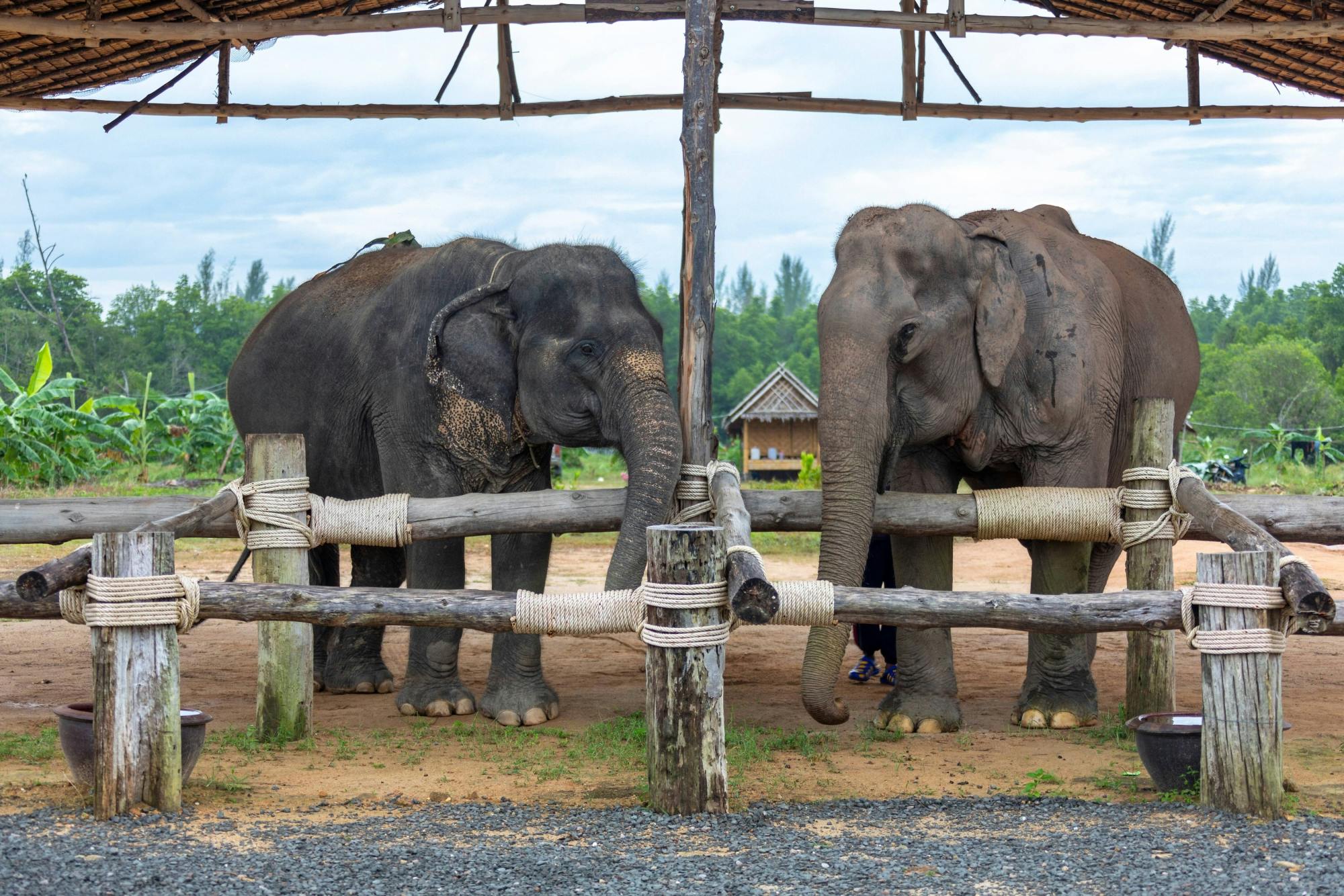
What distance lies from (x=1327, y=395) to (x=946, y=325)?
86.6 ft

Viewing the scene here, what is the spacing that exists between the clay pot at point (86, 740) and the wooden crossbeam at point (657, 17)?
164 inches

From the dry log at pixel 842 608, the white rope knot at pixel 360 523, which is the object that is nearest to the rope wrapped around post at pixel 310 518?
the white rope knot at pixel 360 523

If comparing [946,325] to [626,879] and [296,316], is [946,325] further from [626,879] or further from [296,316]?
[296,316]

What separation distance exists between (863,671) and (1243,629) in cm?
351

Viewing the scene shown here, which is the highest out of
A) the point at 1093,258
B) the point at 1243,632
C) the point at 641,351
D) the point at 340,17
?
the point at 340,17

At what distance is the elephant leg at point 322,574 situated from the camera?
739 cm

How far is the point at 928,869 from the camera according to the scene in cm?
371

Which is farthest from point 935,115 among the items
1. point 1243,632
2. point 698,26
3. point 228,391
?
point 1243,632

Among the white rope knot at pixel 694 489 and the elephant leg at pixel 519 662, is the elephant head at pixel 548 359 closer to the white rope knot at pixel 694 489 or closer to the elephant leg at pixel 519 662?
the white rope knot at pixel 694 489

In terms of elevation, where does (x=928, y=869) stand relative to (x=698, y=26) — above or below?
below

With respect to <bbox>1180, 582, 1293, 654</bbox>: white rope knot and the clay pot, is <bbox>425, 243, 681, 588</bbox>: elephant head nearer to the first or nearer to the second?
the clay pot

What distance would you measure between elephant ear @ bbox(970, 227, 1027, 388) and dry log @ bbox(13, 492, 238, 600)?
320 cm

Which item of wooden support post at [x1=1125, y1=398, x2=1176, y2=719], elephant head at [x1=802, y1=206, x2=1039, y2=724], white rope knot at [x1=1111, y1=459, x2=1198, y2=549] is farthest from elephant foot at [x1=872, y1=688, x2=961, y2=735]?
white rope knot at [x1=1111, y1=459, x2=1198, y2=549]

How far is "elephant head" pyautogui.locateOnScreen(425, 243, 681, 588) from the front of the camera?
5.90m
